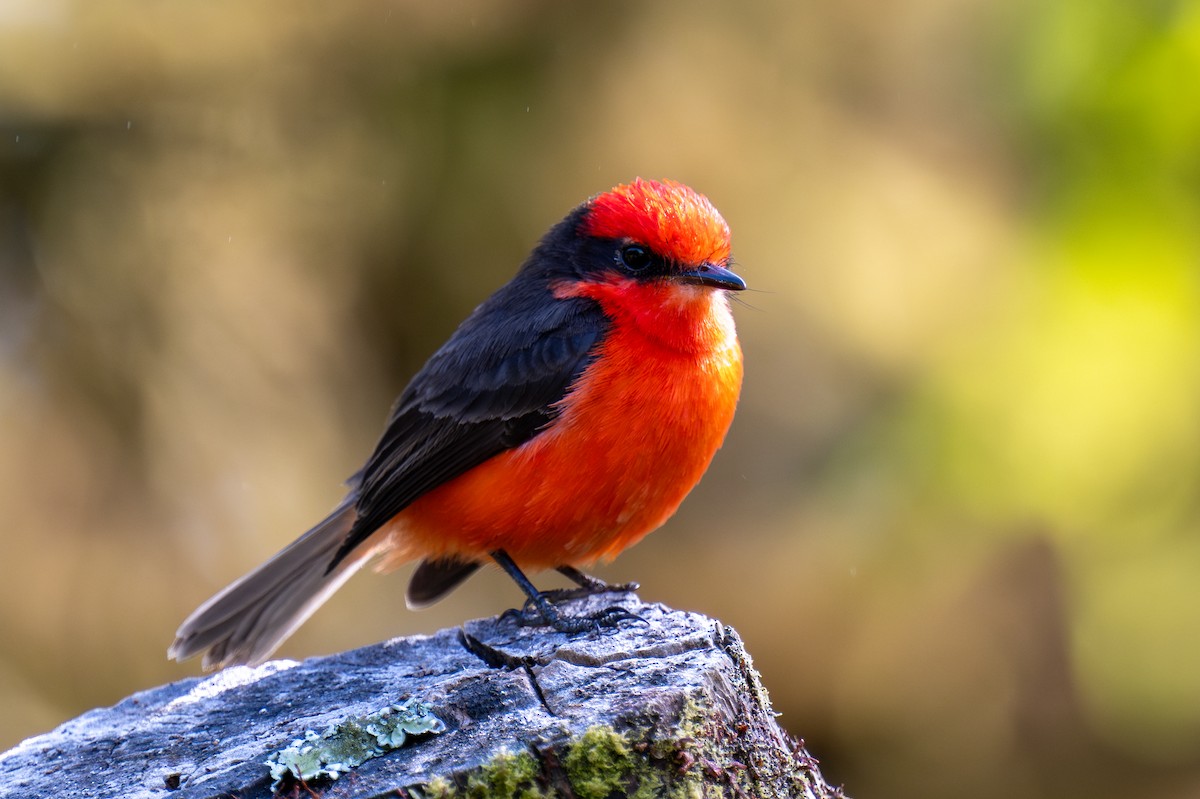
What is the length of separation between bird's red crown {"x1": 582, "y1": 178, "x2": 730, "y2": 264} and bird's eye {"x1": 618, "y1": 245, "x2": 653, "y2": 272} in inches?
1.2

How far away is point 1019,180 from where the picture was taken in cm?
635

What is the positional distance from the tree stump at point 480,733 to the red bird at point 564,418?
2.45ft

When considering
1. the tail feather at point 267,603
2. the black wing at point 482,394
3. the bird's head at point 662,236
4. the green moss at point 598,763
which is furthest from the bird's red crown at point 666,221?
the green moss at point 598,763

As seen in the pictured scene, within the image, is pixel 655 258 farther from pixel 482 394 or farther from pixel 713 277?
pixel 482 394

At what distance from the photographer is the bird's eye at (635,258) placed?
178 inches

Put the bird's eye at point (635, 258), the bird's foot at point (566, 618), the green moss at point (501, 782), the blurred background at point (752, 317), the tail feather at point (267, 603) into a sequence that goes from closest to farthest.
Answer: the green moss at point (501, 782) → the bird's foot at point (566, 618) → the bird's eye at point (635, 258) → the tail feather at point (267, 603) → the blurred background at point (752, 317)

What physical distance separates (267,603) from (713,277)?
7.41ft

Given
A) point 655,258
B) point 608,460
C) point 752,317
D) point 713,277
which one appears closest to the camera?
point 608,460

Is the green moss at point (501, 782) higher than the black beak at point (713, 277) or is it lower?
lower

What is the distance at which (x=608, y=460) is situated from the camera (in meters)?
4.17

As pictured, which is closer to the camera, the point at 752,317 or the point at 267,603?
the point at 267,603

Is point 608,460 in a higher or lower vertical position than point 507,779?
higher

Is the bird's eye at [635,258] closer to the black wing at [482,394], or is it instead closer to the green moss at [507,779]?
the black wing at [482,394]

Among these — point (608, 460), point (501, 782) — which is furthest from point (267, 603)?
point (501, 782)
